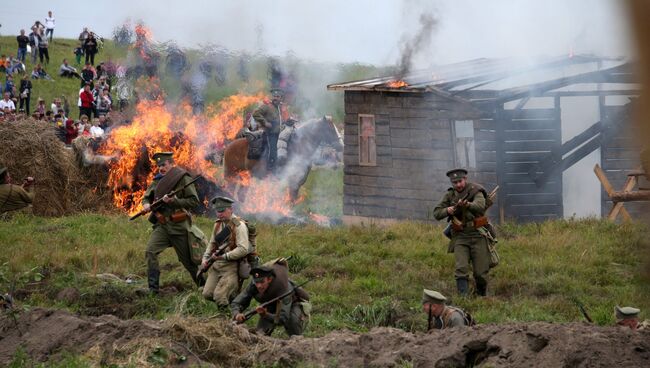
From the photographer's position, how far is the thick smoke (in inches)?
901

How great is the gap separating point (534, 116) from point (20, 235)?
9626 mm

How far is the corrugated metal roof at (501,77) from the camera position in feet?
67.4

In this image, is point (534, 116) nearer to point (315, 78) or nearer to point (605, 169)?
point (605, 169)

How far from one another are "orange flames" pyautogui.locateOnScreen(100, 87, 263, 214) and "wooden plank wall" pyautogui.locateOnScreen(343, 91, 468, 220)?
3063 mm

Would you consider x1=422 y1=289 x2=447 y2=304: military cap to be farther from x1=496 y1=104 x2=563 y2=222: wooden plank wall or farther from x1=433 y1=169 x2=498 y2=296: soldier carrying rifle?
x1=496 y1=104 x2=563 y2=222: wooden plank wall

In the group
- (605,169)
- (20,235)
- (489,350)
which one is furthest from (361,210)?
(489,350)

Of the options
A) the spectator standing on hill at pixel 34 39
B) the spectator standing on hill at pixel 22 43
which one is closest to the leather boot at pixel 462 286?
the spectator standing on hill at pixel 22 43

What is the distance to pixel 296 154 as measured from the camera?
77.5ft

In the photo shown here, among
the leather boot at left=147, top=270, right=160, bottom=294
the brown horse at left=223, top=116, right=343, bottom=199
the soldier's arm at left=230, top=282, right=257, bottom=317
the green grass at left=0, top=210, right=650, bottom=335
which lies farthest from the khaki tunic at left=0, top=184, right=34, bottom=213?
the brown horse at left=223, top=116, right=343, bottom=199

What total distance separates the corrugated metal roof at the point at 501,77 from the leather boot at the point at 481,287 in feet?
21.1

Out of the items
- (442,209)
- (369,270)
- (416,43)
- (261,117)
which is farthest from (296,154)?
(442,209)

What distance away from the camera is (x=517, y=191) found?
66.0ft

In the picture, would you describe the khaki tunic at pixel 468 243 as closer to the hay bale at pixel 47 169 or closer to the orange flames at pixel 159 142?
the orange flames at pixel 159 142

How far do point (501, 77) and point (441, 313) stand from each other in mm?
10653
